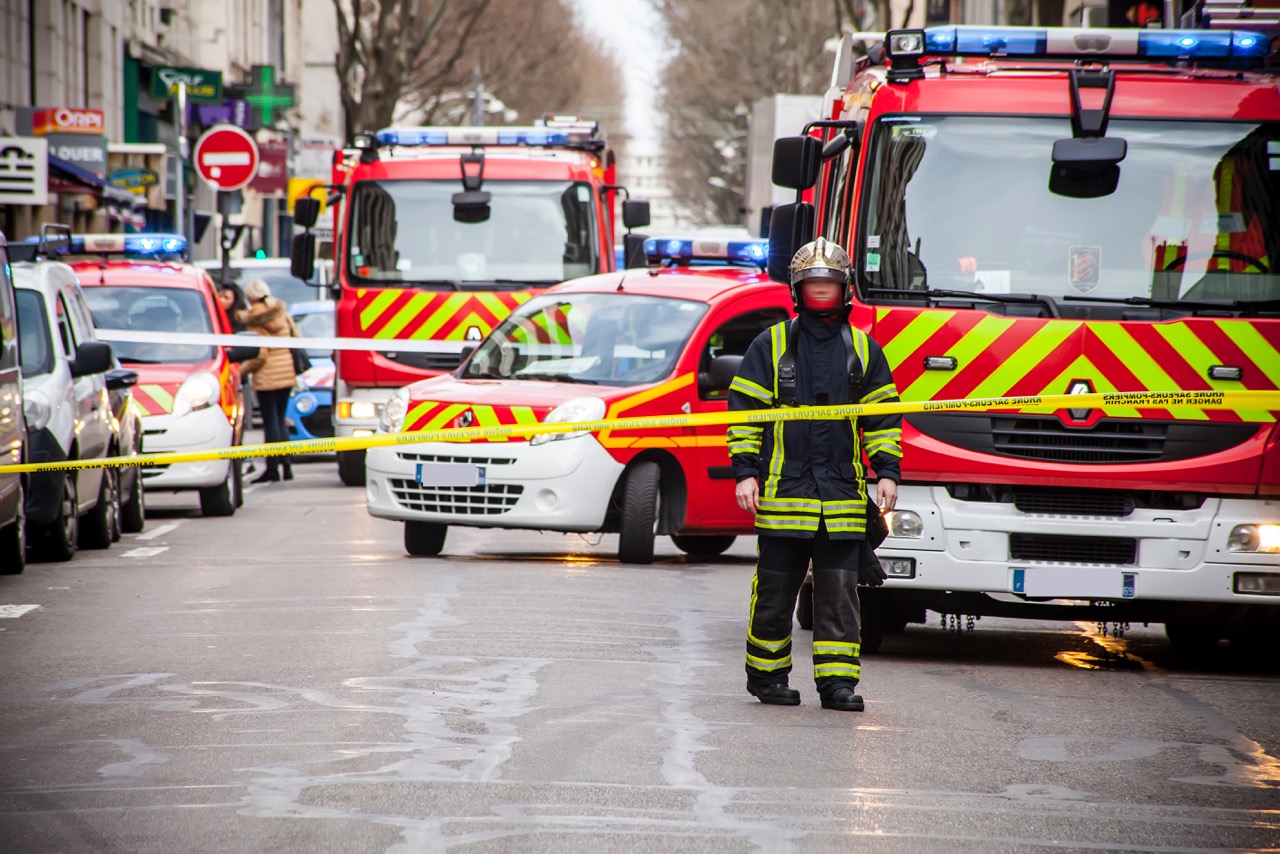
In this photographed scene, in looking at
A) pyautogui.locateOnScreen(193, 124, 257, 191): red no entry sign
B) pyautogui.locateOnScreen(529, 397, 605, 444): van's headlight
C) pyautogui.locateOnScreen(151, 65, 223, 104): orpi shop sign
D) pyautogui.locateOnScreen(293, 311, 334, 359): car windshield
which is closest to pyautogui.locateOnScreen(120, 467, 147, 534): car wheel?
pyautogui.locateOnScreen(529, 397, 605, 444): van's headlight

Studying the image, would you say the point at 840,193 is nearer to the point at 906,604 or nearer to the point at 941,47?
the point at 941,47

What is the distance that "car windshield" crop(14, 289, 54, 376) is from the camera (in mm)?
13758

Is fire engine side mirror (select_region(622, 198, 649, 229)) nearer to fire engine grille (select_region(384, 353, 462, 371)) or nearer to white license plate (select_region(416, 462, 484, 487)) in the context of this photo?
fire engine grille (select_region(384, 353, 462, 371))

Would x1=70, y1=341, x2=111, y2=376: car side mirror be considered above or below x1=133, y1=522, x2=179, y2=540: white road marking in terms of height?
above

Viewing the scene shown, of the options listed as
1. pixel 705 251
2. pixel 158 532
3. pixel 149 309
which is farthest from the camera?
pixel 149 309

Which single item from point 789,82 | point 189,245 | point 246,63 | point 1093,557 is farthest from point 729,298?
point 789,82

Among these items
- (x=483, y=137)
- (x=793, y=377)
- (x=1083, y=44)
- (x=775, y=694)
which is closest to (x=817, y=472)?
(x=793, y=377)

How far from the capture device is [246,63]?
190 feet

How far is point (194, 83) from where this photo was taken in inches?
1668

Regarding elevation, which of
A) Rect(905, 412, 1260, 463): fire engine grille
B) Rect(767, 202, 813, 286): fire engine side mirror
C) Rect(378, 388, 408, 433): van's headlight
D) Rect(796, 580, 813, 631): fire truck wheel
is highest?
Rect(767, 202, 813, 286): fire engine side mirror

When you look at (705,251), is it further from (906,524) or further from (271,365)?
(906,524)

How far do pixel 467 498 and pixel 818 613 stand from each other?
202 inches

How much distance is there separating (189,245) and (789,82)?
48267 millimetres

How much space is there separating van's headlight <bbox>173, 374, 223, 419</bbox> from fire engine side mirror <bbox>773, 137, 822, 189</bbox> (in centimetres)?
858
